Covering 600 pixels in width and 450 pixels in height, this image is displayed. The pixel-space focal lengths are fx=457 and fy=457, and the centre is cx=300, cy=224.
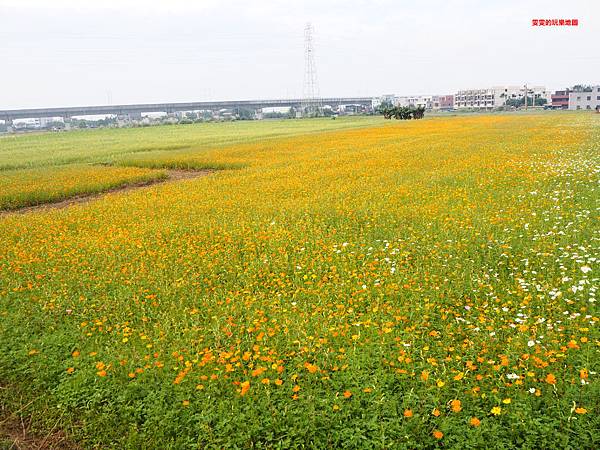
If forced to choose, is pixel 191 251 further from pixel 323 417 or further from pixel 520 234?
pixel 520 234

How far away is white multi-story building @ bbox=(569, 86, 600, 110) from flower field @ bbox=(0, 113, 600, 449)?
13811 centimetres

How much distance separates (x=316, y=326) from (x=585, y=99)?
149395 millimetres

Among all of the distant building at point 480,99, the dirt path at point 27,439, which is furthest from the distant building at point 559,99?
the dirt path at point 27,439

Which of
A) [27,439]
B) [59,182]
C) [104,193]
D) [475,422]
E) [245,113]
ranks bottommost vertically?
[27,439]

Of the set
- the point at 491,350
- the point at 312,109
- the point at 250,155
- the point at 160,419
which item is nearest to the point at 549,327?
the point at 491,350

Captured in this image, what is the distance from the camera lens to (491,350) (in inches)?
211

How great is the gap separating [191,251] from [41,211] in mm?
9074

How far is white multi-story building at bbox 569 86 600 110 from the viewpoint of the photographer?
4966 inches

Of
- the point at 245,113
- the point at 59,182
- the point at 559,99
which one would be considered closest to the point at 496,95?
the point at 559,99

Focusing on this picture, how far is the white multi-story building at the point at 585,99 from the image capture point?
414ft

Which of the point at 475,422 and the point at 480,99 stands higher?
the point at 480,99

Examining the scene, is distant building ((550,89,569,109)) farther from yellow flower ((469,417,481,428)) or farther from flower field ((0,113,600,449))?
yellow flower ((469,417,481,428))

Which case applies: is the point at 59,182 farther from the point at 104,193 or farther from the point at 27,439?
the point at 27,439

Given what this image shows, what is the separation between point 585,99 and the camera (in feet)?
418
